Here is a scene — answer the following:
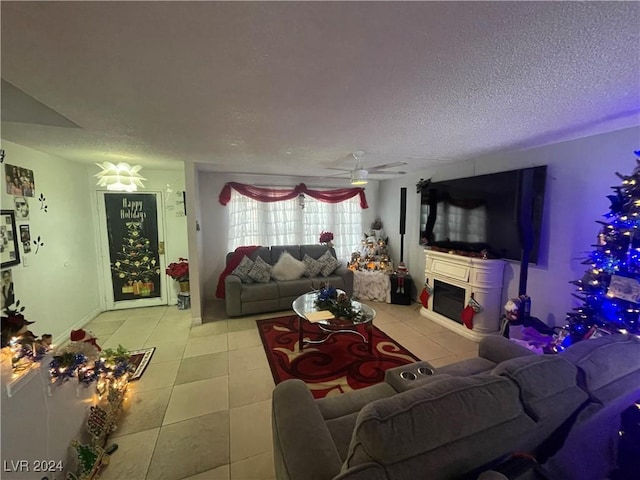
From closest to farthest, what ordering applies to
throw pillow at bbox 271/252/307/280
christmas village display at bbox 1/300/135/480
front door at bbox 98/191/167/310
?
christmas village display at bbox 1/300/135/480
front door at bbox 98/191/167/310
throw pillow at bbox 271/252/307/280

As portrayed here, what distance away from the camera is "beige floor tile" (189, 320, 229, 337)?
3439mm

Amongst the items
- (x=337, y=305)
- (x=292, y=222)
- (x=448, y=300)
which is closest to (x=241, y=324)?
(x=337, y=305)

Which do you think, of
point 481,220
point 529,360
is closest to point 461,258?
point 481,220

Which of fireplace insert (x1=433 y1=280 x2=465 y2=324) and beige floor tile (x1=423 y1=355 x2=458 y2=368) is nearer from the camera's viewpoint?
beige floor tile (x1=423 y1=355 x2=458 y2=368)

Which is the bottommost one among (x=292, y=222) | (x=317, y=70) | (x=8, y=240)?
(x=8, y=240)

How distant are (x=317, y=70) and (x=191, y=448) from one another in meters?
2.52

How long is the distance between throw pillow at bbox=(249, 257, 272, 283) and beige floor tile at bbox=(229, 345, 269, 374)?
1332 mm

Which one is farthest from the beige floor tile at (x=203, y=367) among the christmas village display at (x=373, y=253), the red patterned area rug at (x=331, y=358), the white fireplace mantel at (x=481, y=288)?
the white fireplace mantel at (x=481, y=288)

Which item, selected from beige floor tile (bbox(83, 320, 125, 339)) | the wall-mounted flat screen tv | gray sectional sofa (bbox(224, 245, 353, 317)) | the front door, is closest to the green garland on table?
gray sectional sofa (bbox(224, 245, 353, 317))

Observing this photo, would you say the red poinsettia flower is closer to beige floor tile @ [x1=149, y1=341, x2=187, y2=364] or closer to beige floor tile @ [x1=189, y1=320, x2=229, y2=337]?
beige floor tile @ [x1=189, y1=320, x2=229, y2=337]

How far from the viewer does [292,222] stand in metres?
5.13

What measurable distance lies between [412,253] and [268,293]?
9.04ft

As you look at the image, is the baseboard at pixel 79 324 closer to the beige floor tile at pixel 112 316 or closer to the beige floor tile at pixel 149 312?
the beige floor tile at pixel 112 316

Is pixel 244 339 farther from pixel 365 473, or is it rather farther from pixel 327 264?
pixel 365 473
